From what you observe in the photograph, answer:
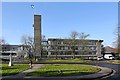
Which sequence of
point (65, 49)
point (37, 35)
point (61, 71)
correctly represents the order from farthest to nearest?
point (65, 49) < point (37, 35) < point (61, 71)

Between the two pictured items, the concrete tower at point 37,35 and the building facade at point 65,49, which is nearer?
the concrete tower at point 37,35

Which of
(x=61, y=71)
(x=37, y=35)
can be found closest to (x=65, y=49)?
(x=37, y=35)

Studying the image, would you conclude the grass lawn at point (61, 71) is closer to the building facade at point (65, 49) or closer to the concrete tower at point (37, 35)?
the concrete tower at point (37, 35)

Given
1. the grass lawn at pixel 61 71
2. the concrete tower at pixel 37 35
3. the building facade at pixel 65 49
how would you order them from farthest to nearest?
the building facade at pixel 65 49 < the concrete tower at pixel 37 35 < the grass lawn at pixel 61 71

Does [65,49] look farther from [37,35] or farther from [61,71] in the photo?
[61,71]

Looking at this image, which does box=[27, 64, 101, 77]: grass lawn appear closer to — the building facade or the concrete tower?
the concrete tower

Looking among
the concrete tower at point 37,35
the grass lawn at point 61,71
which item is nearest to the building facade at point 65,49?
the concrete tower at point 37,35

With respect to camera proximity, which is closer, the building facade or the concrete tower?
→ the concrete tower

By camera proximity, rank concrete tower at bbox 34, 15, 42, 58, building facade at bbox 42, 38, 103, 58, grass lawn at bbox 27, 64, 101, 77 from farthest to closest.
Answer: building facade at bbox 42, 38, 103, 58 → concrete tower at bbox 34, 15, 42, 58 → grass lawn at bbox 27, 64, 101, 77

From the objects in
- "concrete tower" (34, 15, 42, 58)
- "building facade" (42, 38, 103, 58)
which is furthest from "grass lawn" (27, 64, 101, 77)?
"building facade" (42, 38, 103, 58)

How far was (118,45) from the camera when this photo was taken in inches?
2699

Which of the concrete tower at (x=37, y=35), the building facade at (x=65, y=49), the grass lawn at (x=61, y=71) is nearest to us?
the grass lawn at (x=61, y=71)

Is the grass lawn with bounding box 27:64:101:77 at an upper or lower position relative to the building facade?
lower

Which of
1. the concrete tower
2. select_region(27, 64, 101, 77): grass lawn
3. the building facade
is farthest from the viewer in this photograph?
the building facade
